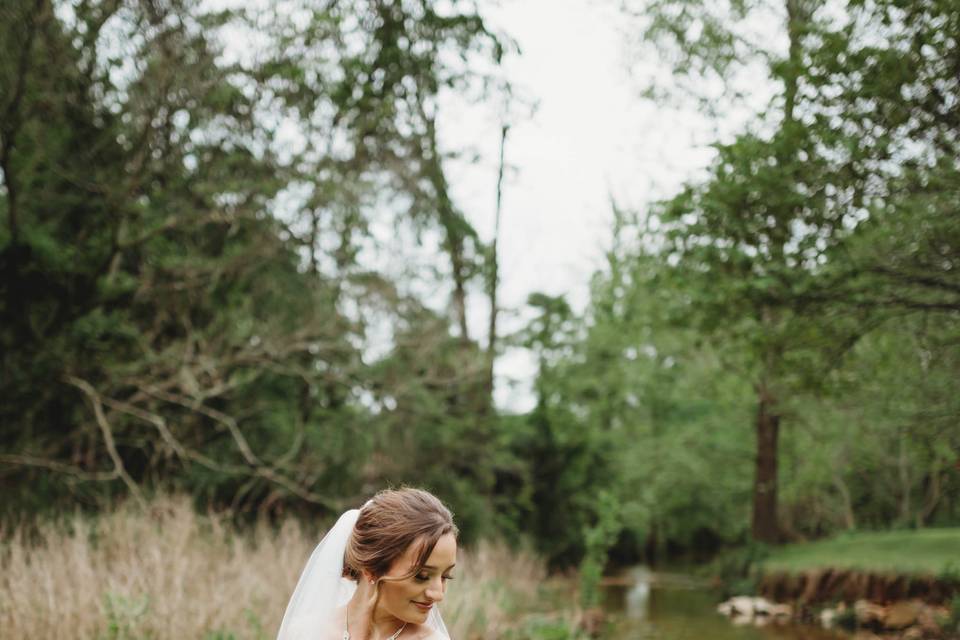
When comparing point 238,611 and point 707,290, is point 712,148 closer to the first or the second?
point 707,290

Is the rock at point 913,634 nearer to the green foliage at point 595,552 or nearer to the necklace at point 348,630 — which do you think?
the green foliage at point 595,552

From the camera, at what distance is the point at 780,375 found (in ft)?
36.7

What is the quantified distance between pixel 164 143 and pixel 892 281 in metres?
10.2

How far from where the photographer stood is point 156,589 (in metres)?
7.05

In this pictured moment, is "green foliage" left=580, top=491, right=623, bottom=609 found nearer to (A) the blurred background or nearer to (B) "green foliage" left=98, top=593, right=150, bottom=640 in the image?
(A) the blurred background

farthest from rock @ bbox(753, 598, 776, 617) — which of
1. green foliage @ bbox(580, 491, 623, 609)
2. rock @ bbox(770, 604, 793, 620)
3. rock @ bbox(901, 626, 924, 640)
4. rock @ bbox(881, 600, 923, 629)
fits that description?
green foliage @ bbox(580, 491, 623, 609)

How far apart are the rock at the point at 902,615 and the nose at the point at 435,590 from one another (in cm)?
1252

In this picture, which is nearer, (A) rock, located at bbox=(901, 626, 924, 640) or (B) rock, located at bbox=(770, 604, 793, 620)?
(A) rock, located at bbox=(901, 626, 924, 640)

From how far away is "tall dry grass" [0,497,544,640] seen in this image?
6.48 metres

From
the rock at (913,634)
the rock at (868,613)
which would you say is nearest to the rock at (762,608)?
the rock at (868,613)

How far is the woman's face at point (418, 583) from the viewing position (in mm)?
3275

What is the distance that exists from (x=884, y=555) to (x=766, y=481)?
4.24 metres

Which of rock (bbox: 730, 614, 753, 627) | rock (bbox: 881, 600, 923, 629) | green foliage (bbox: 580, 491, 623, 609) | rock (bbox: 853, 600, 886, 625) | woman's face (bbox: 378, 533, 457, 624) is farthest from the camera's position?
rock (bbox: 730, 614, 753, 627)

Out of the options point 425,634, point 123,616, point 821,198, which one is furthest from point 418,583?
point 821,198
